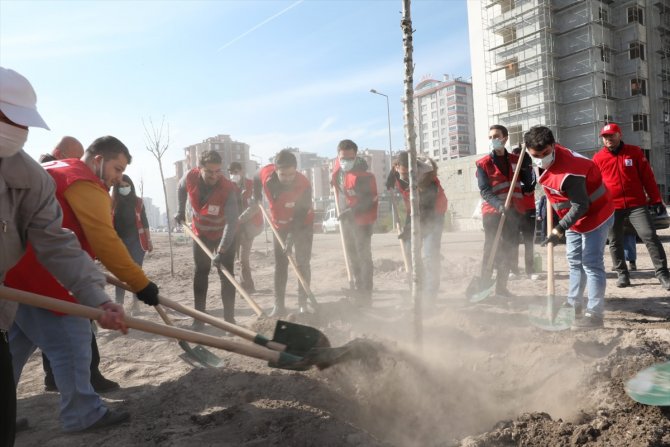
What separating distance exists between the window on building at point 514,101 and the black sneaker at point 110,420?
130ft

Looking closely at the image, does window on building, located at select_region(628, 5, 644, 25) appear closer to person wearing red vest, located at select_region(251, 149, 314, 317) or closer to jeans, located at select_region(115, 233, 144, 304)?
person wearing red vest, located at select_region(251, 149, 314, 317)

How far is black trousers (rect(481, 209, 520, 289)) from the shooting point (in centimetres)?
547

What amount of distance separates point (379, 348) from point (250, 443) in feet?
3.91

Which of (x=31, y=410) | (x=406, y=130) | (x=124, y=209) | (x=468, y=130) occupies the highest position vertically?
(x=468, y=130)

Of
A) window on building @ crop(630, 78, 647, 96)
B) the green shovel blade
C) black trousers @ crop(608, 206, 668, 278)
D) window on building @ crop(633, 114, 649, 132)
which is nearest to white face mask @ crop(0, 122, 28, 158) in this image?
the green shovel blade

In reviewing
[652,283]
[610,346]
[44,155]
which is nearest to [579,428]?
[610,346]

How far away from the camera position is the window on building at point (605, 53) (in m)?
34.2

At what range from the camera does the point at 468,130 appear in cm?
8644

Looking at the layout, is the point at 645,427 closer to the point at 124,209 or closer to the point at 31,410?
the point at 31,410

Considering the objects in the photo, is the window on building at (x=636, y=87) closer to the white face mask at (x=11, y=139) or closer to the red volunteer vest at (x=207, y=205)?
the red volunteer vest at (x=207, y=205)

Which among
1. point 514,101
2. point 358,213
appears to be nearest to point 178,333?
point 358,213

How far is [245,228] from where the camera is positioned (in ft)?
24.1

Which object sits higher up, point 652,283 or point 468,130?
point 468,130

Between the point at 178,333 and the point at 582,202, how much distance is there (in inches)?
136
